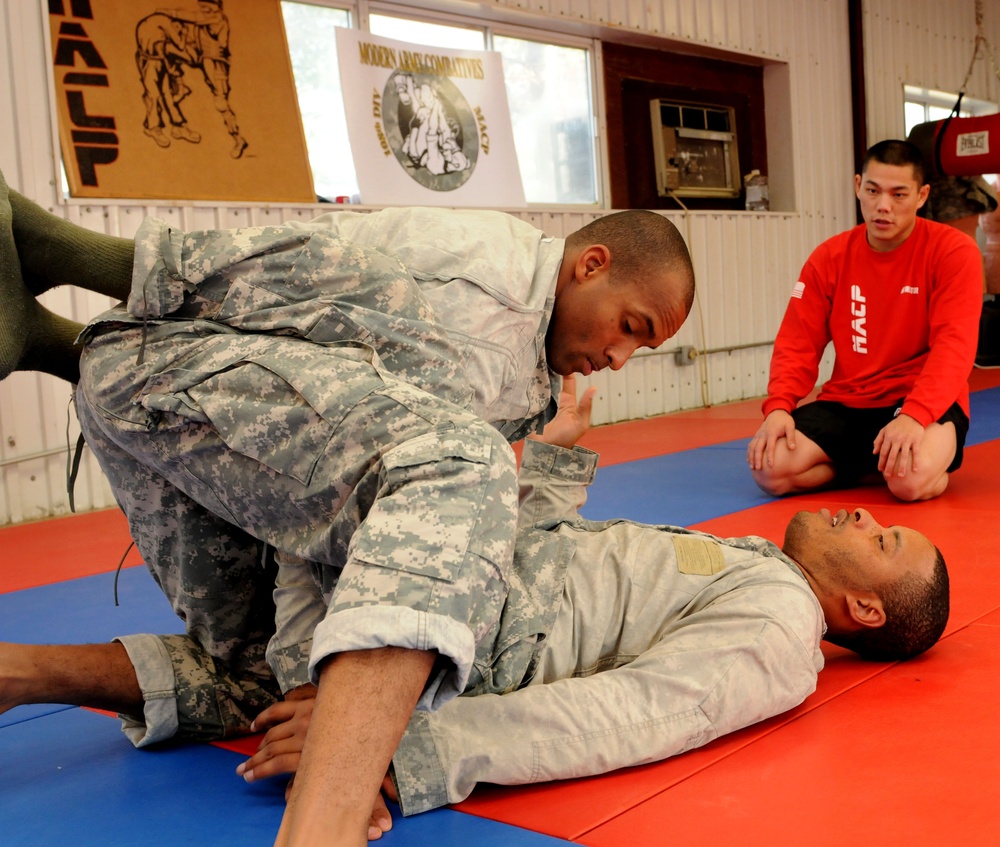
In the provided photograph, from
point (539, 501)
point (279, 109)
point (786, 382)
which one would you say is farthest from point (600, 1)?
point (539, 501)

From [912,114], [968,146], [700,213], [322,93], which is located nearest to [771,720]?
[322,93]

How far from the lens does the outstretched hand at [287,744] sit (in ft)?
4.65

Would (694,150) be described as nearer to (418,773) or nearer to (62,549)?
(62,549)

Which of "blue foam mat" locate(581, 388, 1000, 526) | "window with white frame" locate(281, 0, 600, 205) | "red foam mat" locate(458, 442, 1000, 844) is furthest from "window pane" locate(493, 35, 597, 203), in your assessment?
"red foam mat" locate(458, 442, 1000, 844)

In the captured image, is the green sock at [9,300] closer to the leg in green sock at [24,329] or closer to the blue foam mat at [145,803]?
the leg in green sock at [24,329]

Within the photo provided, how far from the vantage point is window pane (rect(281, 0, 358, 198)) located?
500 cm

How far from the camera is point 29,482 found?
410 centimetres

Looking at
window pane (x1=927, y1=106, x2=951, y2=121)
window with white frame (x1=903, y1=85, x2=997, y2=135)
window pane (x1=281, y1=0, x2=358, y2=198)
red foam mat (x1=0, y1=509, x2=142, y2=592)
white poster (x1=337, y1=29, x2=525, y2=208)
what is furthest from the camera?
window pane (x1=927, y1=106, x2=951, y2=121)

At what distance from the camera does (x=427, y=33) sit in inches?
219

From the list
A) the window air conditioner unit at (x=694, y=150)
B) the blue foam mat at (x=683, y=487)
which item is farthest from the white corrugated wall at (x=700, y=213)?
the blue foam mat at (x=683, y=487)

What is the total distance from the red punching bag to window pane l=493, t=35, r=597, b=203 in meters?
2.66

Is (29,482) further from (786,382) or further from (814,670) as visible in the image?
(814,670)

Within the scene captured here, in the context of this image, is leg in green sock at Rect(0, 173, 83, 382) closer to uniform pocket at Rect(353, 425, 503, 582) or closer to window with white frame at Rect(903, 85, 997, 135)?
uniform pocket at Rect(353, 425, 503, 582)

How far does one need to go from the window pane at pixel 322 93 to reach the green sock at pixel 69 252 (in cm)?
342
